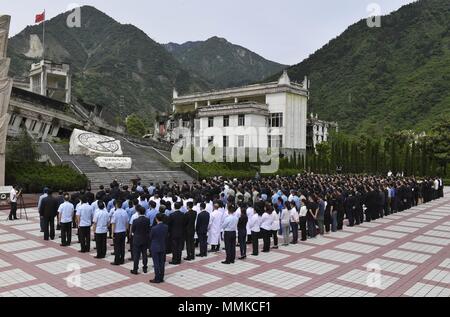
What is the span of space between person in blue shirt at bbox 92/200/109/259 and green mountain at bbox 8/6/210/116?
81.7m

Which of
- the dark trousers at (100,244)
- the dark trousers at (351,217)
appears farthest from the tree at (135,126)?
the dark trousers at (100,244)

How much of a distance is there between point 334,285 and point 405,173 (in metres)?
39.1

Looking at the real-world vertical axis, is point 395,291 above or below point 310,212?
below

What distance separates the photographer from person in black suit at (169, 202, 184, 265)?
10.4 metres

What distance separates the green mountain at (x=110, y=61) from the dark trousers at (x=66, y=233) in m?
79.9

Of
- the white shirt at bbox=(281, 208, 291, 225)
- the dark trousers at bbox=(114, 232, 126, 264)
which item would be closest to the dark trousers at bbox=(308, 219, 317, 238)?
the white shirt at bbox=(281, 208, 291, 225)

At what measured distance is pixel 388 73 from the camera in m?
77.2

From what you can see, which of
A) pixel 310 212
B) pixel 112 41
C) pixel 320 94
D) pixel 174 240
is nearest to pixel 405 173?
pixel 310 212

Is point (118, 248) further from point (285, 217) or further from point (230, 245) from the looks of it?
point (285, 217)

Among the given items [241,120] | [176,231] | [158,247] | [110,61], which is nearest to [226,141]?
[241,120]

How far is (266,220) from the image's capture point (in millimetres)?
11953

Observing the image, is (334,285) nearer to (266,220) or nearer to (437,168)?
A: (266,220)

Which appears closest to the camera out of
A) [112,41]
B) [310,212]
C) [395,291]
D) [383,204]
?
[395,291]

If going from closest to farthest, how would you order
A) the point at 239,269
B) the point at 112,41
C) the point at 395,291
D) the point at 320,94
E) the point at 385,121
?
the point at 395,291 → the point at 239,269 → the point at 385,121 → the point at 320,94 → the point at 112,41
